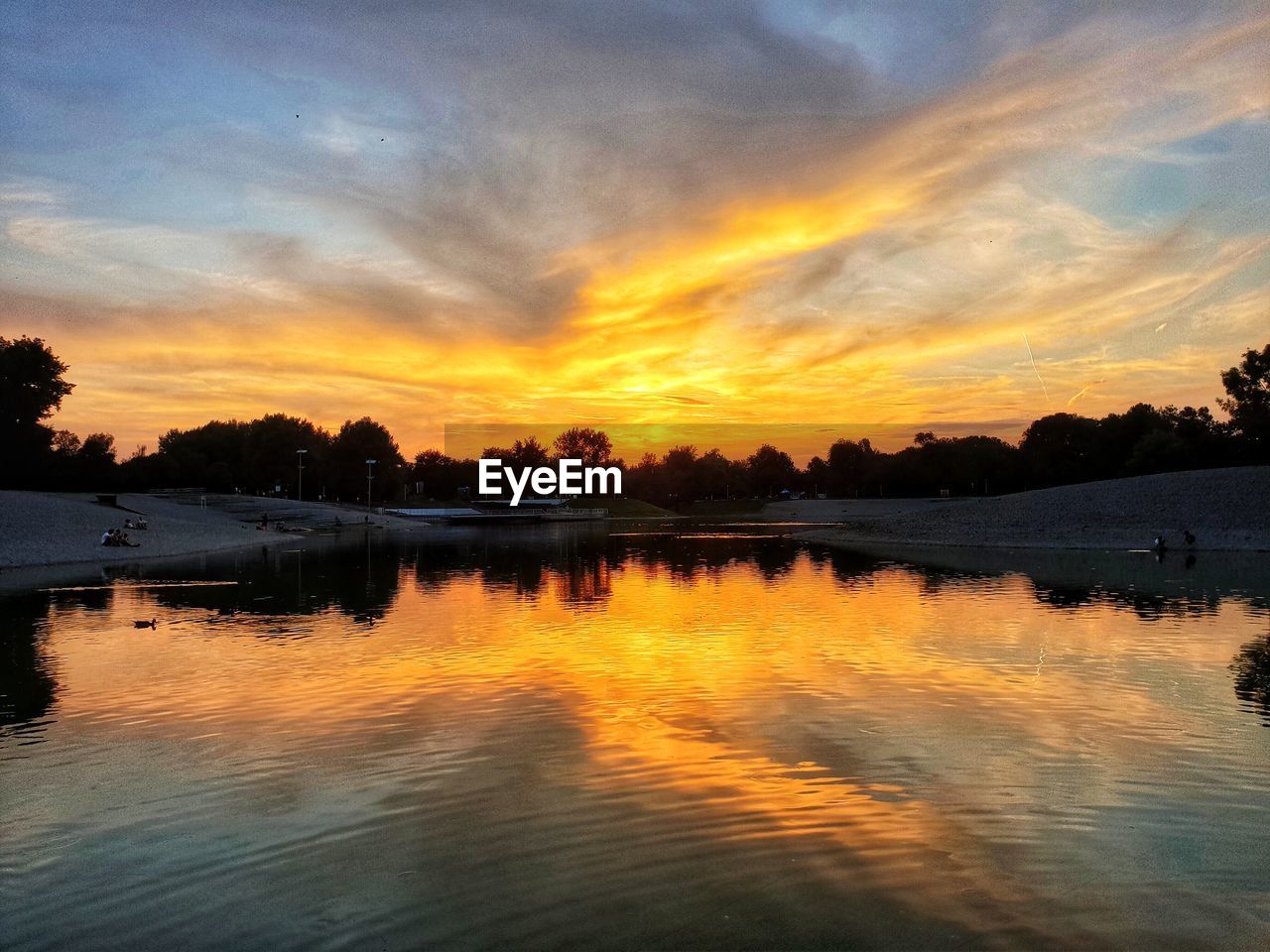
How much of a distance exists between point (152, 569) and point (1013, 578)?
1833 inches

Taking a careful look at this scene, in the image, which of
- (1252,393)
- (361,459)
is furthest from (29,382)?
(1252,393)

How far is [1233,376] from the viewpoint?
8681cm

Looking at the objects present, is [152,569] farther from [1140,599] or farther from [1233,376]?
[1233,376]

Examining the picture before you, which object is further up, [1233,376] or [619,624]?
[1233,376]

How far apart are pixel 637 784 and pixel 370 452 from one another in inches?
6471

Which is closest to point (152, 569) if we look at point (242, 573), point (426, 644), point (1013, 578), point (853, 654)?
point (242, 573)

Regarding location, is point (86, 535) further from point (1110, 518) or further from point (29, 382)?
point (1110, 518)

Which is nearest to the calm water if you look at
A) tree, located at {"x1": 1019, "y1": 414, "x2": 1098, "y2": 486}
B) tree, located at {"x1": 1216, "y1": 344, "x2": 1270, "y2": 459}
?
tree, located at {"x1": 1216, "y1": 344, "x2": 1270, "y2": 459}

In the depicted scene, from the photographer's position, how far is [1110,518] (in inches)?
2697

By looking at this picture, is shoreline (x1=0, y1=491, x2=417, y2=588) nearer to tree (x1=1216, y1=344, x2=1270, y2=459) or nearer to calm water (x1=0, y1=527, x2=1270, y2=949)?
calm water (x1=0, y1=527, x2=1270, y2=949)

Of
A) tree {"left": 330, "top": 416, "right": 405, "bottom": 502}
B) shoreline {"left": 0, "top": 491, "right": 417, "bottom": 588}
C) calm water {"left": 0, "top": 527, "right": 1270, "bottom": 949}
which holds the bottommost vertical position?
calm water {"left": 0, "top": 527, "right": 1270, "bottom": 949}

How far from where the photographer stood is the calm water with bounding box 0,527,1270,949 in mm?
8422

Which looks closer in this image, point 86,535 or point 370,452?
point 86,535

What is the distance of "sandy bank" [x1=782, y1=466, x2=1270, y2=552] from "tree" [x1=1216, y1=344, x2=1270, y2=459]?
18283 mm
